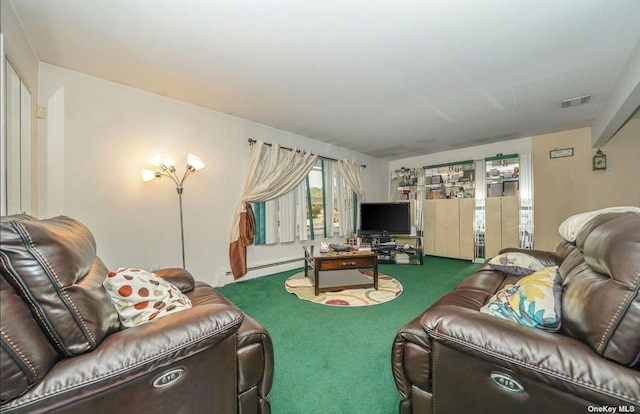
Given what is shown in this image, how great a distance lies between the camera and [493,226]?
15.2ft

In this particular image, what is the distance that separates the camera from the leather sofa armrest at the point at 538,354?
73 centimetres

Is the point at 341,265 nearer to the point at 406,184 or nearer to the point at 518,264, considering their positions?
the point at 518,264

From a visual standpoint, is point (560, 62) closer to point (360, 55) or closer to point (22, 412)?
point (360, 55)

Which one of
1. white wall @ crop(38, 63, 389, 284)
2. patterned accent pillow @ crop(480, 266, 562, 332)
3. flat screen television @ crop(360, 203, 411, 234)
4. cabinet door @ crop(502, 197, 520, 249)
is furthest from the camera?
flat screen television @ crop(360, 203, 411, 234)

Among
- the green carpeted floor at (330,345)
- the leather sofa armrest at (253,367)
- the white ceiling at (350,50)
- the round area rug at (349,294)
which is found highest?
the white ceiling at (350,50)

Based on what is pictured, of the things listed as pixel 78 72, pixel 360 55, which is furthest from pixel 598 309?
pixel 78 72

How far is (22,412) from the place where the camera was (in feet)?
2.29

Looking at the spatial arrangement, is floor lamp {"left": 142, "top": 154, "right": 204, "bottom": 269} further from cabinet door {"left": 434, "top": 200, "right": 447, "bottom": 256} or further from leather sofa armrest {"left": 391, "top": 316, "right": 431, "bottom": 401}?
cabinet door {"left": 434, "top": 200, "right": 447, "bottom": 256}

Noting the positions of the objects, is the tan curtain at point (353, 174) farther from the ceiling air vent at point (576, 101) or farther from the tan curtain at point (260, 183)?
the ceiling air vent at point (576, 101)

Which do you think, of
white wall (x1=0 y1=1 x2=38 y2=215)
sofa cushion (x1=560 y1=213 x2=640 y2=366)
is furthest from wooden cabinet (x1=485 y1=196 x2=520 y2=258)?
white wall (x1=0 y1=1 x2=38 y2=215)

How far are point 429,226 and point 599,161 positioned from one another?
2.72m

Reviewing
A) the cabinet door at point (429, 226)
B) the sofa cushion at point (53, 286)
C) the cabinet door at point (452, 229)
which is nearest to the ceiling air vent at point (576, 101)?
the cabinet door at point (452, 229)

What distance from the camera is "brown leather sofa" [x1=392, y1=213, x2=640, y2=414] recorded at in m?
0.76

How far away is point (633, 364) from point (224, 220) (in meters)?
3.54
